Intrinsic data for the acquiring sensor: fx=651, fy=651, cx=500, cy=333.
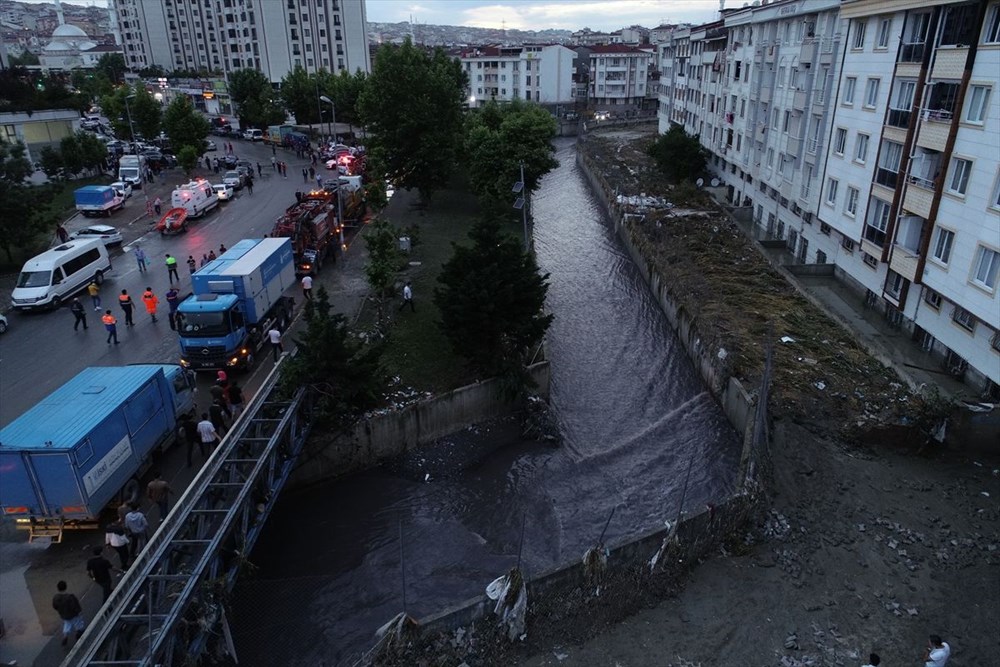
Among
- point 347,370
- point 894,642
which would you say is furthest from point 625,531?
point 347,370

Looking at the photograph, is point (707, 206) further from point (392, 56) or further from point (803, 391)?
point (803, 391)

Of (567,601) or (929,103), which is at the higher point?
(929,103)

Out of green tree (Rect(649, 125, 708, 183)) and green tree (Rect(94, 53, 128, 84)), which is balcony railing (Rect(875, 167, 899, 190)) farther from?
green tree (Rect(94, 53, 128, 84))

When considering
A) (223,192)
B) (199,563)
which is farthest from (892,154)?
(223,192)

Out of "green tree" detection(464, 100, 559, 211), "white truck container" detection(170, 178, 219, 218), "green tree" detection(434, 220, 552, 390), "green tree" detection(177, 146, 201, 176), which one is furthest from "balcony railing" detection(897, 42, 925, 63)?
"green tree" detection(177, 146, 201, 176)

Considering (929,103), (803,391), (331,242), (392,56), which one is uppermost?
(392,56)

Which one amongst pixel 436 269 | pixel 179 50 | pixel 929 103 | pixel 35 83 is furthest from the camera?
pixel 179 50
